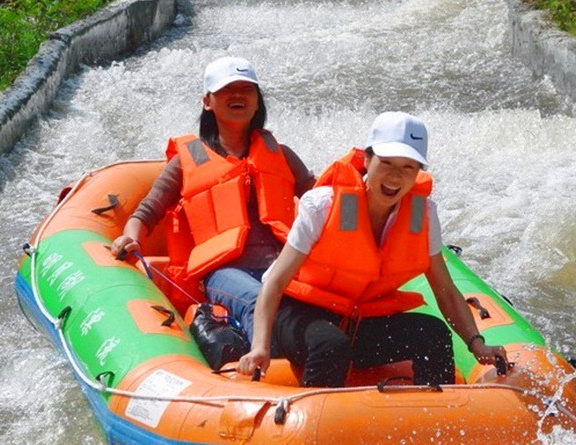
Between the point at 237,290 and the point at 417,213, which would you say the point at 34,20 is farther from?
the point at 417,213

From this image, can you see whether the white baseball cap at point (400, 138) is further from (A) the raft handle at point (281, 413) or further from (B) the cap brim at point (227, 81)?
(B) the cap brim at point (227, 81)

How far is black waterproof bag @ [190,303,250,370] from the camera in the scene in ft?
13.2

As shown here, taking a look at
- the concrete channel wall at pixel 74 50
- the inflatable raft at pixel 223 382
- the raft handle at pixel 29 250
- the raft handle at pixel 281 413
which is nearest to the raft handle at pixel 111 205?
the inflatable raft at pixel 223 382

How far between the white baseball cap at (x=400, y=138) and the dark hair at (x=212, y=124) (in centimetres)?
110

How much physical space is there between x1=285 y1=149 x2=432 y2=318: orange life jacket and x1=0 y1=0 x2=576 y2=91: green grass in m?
5.44

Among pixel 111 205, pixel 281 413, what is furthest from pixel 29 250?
pixel 281 413

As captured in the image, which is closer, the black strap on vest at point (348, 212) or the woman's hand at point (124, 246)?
the black strap on vest at point (348, 212)

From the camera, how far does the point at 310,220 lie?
3.60 meters

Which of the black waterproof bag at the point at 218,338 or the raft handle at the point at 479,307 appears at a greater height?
the black waterproof bag at the point at 218,338

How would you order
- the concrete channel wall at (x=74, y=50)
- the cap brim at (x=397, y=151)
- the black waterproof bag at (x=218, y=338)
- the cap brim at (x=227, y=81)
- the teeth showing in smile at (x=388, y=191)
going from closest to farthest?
the cap brim at (x=397, y=151), the teeth showing in smile at (x=388, y=191), the black waterproof bag at (x=218, y=338), the cap brim at (x=227, y=81), the concrete channel wall at (x=74, y=50)

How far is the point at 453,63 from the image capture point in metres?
9.91

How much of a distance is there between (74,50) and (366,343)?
6.88 m

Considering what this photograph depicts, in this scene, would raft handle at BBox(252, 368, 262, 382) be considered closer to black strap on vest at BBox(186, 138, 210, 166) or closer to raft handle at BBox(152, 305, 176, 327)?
raft handle at BBox(152, 305, 176, 327)

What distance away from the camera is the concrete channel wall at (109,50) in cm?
830
